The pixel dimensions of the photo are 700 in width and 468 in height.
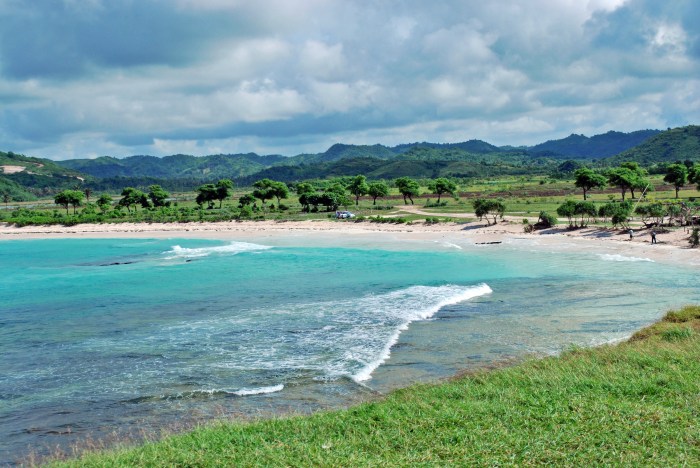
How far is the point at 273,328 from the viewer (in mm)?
26344

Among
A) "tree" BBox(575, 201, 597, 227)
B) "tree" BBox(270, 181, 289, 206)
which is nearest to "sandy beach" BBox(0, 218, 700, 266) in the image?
"tree" BBox(575, 201, 597, 227)

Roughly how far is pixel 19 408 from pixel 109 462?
26.9 ft

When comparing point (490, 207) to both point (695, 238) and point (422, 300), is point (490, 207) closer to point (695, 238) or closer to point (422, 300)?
point (695, 238)

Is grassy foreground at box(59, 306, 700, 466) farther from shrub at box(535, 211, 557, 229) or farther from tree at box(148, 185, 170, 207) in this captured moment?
tree at box(148, 185, 170, 207)

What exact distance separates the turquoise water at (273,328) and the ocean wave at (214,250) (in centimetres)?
984

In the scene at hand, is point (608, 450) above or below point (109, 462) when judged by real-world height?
above

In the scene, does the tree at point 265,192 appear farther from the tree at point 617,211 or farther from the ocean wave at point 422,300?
the ocean wave at point 422,300

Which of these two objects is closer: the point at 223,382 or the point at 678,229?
the point at 223,382

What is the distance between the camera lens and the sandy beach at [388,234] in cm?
5006

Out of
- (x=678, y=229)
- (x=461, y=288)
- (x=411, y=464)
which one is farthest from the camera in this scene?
(x=678, y=229)

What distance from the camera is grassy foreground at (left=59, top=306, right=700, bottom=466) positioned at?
9.99m

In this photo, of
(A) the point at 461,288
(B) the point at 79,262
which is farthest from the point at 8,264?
(A) the point at 461,288

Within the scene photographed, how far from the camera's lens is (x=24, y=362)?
22188mm

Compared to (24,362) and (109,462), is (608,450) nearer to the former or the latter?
(109,462)
